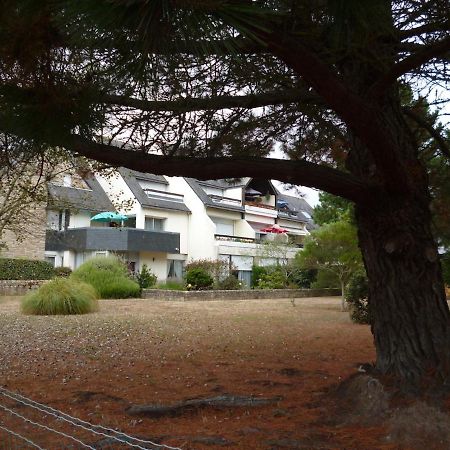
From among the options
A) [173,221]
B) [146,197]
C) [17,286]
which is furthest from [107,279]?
[173,221]

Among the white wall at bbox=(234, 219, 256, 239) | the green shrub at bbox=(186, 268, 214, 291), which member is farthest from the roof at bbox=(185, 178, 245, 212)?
the green shrub at bbox=(186, 268, 214, 291)

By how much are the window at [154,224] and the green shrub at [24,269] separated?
10339 mm

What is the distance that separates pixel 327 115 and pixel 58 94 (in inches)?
122

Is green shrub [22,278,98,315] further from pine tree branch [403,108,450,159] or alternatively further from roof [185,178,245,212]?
roof [185,178,245,212]

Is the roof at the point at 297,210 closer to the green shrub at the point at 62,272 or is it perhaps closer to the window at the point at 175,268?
the window at the point at 175,268

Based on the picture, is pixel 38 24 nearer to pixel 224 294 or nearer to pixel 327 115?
pixel 327 115

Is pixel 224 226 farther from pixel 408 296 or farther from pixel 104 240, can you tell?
pixel 408 296

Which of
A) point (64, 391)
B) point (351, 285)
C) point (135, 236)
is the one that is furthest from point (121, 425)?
point (135, 236)

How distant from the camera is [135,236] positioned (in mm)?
29781

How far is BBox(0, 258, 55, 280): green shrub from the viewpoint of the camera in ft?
74.0

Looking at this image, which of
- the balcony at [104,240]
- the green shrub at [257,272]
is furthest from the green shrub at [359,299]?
the balcony at [104,240]

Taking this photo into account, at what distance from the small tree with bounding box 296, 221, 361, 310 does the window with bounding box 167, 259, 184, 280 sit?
17183 mm

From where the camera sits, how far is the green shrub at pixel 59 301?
13.8 meters

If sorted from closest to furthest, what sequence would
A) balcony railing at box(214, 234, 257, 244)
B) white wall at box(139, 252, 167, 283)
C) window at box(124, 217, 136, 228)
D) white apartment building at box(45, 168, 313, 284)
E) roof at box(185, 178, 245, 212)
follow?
white apartment building at box(45, 168, 313, 284)
white wall at box(139, 252, 167, 283)
window at box(124, 217, 136, 228)
balcony railing at box(214, 234, 257, 244)
roof at box(185, 178, 245, 212)
